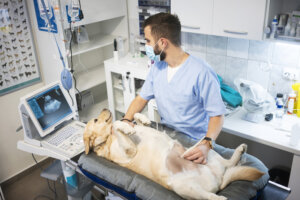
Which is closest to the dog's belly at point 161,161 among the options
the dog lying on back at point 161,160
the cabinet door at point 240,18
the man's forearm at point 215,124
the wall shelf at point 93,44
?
the dog lying on back at point 161,160

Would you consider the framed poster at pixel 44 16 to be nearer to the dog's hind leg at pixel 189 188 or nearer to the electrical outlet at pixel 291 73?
the dog's hind leg at pixel 189 188

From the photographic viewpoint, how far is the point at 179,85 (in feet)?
5.93

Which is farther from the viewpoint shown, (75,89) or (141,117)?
(75,89)

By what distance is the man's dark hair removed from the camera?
1.72 metres

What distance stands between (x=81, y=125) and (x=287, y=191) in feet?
4.61

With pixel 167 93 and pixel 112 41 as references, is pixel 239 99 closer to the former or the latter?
pixel 167 93

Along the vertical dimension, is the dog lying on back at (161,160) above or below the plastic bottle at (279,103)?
above

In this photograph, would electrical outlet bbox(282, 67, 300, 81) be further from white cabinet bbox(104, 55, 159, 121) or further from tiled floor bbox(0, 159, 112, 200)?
tiled floor bbox(0, 159, 112, 200)

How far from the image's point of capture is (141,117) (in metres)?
1.79

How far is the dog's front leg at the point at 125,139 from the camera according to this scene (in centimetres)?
158

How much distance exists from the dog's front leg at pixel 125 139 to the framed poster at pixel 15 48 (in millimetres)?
1626

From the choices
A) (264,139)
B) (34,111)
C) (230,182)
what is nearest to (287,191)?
(230,182)

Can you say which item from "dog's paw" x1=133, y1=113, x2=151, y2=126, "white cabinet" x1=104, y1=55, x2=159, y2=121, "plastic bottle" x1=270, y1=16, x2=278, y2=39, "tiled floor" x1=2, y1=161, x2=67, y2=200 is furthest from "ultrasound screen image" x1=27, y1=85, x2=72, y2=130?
"plastic bottle" x1=270, y1=16, x2=278, y2=39

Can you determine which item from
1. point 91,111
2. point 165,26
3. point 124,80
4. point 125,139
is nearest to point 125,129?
point 125,139
